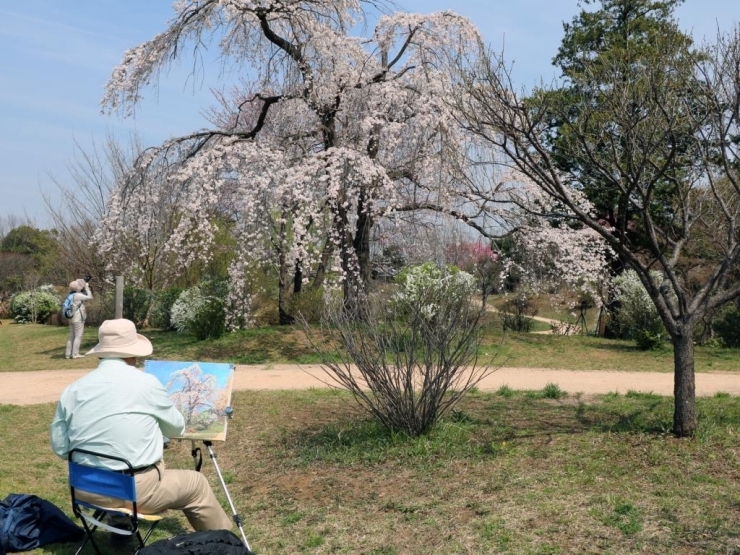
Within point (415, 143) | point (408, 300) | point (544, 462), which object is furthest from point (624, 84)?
point (415, 143)

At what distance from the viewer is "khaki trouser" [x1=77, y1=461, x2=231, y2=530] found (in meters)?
4.07

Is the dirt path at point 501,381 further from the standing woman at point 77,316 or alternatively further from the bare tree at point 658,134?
the bare tree at point 658,134

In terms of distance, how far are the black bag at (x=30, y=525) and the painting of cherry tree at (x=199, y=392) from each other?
3.14 ft

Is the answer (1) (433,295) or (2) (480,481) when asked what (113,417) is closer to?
(2) (480,481)

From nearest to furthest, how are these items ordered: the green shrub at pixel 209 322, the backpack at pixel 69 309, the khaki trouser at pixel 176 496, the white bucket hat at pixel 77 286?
the khaki trouser at pixel 176 496 → the backpack at pixel 69 309 → the white bucket hat at pixel 77 286 → the green shrub at pixel 209 322

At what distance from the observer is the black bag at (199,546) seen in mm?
3590

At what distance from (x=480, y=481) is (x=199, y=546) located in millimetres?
2562

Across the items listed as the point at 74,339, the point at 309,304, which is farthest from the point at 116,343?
the point at 309,304

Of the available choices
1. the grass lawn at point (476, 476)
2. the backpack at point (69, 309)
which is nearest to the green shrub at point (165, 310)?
the backpack at point (69, 309)

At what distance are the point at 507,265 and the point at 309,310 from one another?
14.4 ft

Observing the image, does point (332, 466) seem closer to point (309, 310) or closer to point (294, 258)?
point (294, 258)

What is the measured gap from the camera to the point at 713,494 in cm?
498

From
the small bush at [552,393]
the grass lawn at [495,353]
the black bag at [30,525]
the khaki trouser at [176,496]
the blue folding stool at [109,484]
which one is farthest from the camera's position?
the grass lawn at [495,353]

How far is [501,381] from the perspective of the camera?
11.2 meters
